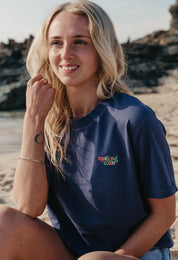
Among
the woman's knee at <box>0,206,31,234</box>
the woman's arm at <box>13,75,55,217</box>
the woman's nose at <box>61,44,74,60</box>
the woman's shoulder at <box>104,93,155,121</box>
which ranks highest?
the woman's nose at <box>61,44,74,60</box>

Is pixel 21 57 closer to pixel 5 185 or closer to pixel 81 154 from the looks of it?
pixel 5 185

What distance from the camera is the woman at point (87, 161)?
4.88 feet

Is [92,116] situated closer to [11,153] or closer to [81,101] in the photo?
[81,101]

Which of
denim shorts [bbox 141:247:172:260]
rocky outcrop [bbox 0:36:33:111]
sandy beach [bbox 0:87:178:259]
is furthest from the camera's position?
rocky outcrop [bbox 0:36:33:111]

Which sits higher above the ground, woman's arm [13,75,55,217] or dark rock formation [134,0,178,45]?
woman's arm [13,75,55,217]

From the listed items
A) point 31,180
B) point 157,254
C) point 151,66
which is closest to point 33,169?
point 31,180

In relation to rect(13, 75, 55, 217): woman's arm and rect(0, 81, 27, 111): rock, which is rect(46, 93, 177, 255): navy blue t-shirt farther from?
rect(0, 81, 27, 111): rock

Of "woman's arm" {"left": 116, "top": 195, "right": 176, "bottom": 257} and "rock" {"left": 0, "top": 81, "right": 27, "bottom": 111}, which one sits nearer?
"woman's arm" {"left": 116, "top": 195, "right": 176, "bottom": 257}

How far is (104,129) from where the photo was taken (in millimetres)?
1599

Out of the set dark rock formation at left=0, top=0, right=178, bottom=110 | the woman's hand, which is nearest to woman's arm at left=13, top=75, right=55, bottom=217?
the woman's hand

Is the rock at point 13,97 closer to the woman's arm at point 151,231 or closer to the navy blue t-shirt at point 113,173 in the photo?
the navy blue t-shirt at point 113,173

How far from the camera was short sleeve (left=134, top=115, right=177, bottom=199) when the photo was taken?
1.44 m

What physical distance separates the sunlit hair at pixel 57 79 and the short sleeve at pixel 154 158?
14.0 inches

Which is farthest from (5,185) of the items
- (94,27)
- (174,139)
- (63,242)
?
(174,139)
